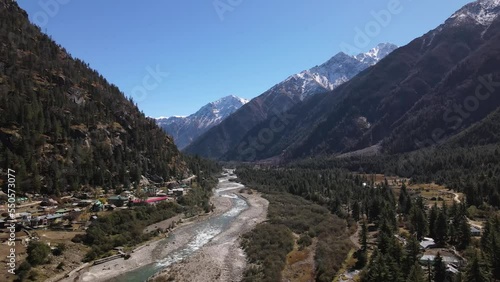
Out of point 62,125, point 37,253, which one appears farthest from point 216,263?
point 62,125

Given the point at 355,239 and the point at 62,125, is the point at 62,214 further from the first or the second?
the point at 355,239

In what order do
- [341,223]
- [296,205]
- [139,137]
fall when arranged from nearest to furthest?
1. [341,223]
2. [296,205]
3. [139,137]

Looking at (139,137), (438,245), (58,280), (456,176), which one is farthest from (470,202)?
(139,137)

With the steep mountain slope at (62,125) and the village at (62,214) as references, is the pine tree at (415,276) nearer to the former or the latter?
the village at (62,214)

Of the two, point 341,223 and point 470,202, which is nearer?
point 341,223

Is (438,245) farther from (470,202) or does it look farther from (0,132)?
(0,132)

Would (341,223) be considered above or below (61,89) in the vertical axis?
below

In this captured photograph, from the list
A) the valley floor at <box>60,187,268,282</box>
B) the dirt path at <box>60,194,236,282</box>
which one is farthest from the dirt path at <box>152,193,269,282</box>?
the dirt path at <box>60,194,236,282</box>
